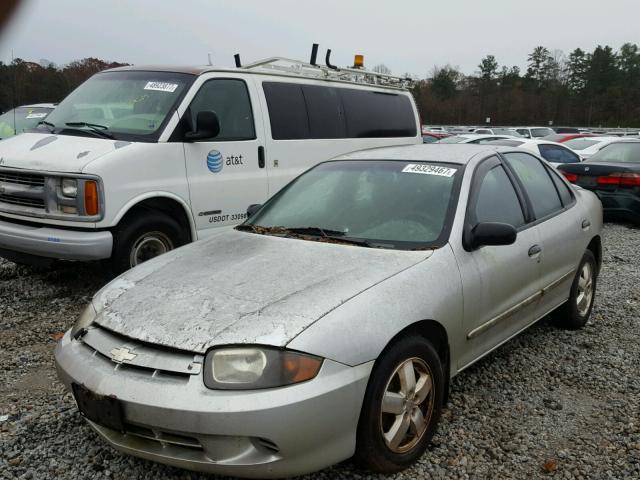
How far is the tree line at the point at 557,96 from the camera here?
2650 inches

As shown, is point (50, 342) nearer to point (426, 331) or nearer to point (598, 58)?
point (426, 331)

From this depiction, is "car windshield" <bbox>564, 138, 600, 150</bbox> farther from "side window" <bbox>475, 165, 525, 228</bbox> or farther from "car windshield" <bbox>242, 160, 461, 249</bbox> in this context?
"car windshield" <bbox>242, 160, 461, 249</bbox>

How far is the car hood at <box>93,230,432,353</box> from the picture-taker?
2.46m

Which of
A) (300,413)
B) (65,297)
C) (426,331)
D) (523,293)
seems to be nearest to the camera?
(300,413)

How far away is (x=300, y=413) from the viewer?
89.0 inches

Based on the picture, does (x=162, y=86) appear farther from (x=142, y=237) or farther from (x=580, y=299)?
(x=580, y=299)

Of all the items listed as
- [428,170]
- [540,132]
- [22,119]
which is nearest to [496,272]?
[428,170]

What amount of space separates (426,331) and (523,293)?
1.11 meters

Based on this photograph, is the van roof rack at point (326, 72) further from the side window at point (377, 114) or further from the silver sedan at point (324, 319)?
the silver sedan at point (324, 319)

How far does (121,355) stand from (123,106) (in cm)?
360

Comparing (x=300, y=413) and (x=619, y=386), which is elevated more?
(x=300, y=413)

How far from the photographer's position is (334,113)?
22.8 ft

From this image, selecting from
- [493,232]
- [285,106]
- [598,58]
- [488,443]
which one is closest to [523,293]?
[493,232]

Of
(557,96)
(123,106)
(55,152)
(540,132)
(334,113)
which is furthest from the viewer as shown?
(557,96)
